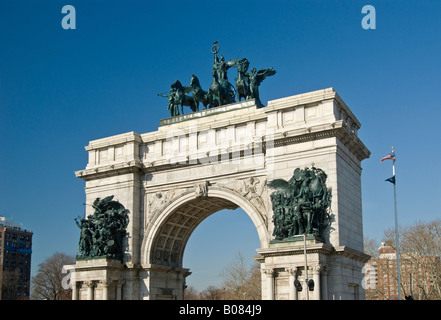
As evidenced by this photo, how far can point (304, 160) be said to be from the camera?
2961 centimetres

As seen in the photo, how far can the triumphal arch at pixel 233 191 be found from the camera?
28.1 m

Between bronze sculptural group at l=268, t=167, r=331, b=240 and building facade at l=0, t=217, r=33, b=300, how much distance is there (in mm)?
68981

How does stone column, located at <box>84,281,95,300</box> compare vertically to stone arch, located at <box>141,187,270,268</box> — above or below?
below

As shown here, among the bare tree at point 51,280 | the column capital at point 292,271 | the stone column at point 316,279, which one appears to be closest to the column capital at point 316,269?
the stone column at point 316,279

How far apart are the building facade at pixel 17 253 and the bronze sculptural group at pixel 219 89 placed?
62.3 metres

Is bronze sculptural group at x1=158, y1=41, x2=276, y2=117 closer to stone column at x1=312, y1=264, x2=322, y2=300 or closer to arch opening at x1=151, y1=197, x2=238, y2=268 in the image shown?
arch opening at x1=151, y1=197, x2=238, y2=268

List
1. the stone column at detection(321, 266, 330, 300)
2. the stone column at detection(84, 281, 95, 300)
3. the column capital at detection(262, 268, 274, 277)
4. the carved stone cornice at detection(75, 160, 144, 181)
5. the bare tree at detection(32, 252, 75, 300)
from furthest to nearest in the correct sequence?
the bare tree at detection(32, 252, 75, 300), the carved stone cornice at detection(75, 160, 144, 181), the stone column at detection(84, 281, 95, 300), the column capital at detection(262, 268, 274, 277), the stone column at detection(321, 266, 330, 300)

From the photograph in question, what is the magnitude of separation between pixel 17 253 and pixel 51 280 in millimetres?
28582

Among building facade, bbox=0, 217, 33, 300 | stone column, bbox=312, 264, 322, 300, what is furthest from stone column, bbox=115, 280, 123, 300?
building facade, bbox=0, 217, 33, 300

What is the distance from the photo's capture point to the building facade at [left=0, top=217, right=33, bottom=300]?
303 feet

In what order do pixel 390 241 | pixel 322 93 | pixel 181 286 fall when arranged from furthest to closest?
1. pixel 390 241
2. pixel 181 286
3. pixel 322 93

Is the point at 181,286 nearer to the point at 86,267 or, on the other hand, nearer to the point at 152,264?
the point at 152,264
